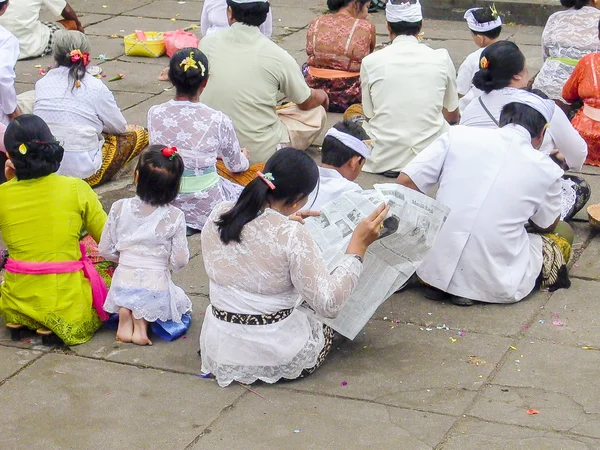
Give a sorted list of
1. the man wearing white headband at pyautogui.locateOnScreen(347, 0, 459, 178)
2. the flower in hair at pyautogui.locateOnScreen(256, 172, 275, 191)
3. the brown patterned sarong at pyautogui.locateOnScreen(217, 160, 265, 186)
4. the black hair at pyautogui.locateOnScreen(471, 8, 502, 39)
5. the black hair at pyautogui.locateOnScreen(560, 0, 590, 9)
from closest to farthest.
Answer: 1. the flower in hair at pyautogui.locateOnScreen(256, 172, 275, 191)
2. the brown patterned sarong at pyautogui.locateOnScreen(217, 160, 265, 186)
3. the man wearing white headband at pyautogui.locateOnScreen(347, 0, 459, 178)
4. the black hair at pyautogui.locateOnScreen(471, 8, 502, 39)
5. the black hair at pyautogui.locateOnScreen(560, 0, 590, 9)

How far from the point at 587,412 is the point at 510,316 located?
1.00 meters

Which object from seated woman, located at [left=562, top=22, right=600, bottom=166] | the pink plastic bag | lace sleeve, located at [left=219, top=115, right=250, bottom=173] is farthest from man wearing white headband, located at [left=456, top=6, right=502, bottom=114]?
the pink plastic bag

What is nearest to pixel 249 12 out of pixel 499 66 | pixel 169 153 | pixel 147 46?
pixel 499 66

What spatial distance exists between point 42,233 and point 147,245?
48cm

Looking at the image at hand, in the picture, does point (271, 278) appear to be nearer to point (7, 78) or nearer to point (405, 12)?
point (7, 78)

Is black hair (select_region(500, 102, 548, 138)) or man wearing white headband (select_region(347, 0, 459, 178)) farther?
man wearing white headband (select_region(347, 0, 459, 178))

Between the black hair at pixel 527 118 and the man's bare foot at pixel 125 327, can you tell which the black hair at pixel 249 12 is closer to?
the black hair at pixel 527 118

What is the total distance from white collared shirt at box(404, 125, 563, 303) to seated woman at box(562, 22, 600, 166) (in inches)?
81.1

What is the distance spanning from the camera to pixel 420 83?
22.8 ft

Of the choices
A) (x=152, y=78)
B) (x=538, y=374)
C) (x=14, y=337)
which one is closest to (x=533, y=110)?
(x=538, y=374)

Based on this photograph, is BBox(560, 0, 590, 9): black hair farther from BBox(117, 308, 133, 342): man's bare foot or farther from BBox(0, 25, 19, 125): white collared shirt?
BBox(117, 308, 133, 342): man's bare foot

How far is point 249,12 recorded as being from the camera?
21.7 feet

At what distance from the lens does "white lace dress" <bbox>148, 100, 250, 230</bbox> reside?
5.95 m

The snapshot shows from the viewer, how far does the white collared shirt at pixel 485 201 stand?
4996 mm
